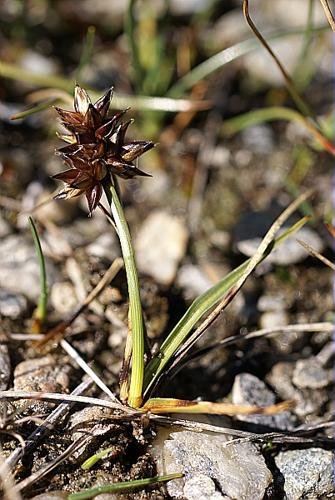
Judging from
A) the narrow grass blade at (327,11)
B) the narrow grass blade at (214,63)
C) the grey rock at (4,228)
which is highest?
the narrow grass blade at (214,63)

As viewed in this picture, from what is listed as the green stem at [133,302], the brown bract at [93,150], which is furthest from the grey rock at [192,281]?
the brown bract at [93,150]

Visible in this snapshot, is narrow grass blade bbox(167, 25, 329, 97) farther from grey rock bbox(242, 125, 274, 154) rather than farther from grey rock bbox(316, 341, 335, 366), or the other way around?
grey rock bbox(316, 341, 335, 366)

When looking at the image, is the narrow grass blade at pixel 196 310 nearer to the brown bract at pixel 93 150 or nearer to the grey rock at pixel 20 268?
the brown bract at pixel 93 150

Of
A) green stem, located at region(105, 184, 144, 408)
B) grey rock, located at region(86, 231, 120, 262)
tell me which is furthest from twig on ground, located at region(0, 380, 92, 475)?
grey rock, located at region(86, 231, 120, 262)

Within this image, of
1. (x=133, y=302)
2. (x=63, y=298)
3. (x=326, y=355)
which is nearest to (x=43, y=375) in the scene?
(x=63, y=298)

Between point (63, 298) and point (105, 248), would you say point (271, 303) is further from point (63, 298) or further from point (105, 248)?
point (63, 298)

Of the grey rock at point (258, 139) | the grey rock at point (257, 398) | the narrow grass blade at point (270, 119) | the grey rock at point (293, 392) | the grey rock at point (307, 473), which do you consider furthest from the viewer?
the grey rock at point (258, 139)

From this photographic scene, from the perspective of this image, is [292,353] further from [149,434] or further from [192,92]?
[192,92]
